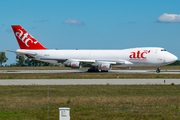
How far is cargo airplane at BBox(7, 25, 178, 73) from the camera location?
160 feet

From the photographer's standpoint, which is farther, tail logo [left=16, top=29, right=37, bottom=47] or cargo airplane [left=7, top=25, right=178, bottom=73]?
tail logo [left=16, top=29, right=37, bottom=47]

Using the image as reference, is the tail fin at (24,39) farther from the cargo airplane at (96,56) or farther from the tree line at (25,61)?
the tree line at (25,61)

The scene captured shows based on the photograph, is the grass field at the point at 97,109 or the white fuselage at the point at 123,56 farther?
the white fuselage at the point at 123,56

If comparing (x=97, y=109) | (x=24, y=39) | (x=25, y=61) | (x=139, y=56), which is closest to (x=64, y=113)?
(x=97, y=109)

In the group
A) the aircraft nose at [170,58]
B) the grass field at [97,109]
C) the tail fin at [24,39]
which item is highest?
the tail fin at [24,39]

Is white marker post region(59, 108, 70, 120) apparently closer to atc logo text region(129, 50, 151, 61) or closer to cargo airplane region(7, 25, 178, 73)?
cargo airplane region(7, 25, 178, 73)

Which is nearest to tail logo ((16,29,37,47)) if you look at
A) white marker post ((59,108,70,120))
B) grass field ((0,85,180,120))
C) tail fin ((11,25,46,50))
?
tail fin ((11,25,46,50))

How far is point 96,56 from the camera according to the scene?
5125 centimetres

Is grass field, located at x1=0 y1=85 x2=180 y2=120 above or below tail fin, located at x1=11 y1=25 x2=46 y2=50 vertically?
below

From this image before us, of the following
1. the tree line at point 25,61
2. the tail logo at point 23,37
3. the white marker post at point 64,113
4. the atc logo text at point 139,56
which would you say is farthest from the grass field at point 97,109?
the tree line at point 25,61

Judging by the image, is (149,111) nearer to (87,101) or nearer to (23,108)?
(87,101)

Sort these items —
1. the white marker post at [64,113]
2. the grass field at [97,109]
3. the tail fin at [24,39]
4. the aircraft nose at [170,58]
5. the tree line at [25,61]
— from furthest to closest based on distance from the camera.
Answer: the tree line at [25,61] → the tail fin at [24,39] → the aircraft nose at [170,58] → the grass field at [97,109] → the white marker post at [64,113]

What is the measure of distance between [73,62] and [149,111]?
3690cm

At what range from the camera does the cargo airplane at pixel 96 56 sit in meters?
48.7
